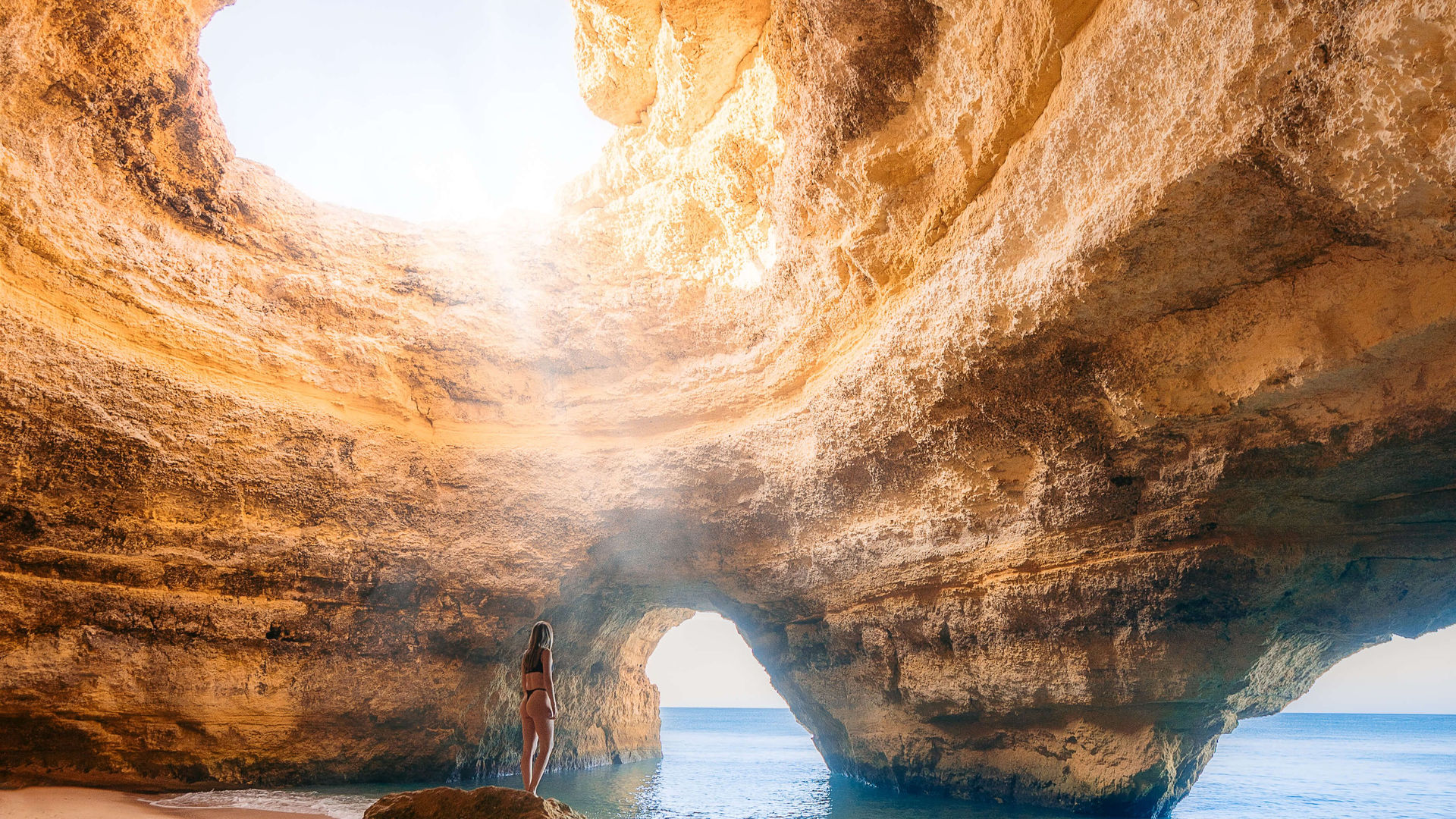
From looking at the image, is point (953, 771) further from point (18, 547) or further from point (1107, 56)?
point (18, 547)

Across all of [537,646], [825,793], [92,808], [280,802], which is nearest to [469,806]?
[537,646]

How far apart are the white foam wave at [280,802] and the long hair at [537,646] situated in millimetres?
1531

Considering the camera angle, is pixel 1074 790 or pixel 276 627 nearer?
pixel 276 627

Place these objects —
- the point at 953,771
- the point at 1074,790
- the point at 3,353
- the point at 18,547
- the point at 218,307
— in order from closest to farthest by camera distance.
→ 1. the point at 3,353
2. the point at 18,547
3. the point at 218,307
4. the point at 1074,790
5. the point at 953,771

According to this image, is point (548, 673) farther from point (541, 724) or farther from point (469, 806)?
point (469, 806)

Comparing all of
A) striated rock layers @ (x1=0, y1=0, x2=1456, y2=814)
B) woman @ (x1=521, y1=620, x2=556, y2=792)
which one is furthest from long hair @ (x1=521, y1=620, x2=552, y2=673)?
striated rock layers @ (x1=0, y1=0, x2=1456, y2=814)

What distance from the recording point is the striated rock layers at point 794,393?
409 centimetres

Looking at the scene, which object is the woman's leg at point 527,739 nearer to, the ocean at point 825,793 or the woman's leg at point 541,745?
the woman's leg at point 541,745

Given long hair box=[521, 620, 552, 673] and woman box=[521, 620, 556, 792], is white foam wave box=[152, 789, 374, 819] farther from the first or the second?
long hair box=[521, 620, 552, 673]

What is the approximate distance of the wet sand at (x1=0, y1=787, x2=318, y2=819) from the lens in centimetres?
463

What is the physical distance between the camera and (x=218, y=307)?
6426mm

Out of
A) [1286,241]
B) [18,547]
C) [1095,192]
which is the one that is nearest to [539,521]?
[18,547]

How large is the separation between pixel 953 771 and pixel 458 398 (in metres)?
6.93

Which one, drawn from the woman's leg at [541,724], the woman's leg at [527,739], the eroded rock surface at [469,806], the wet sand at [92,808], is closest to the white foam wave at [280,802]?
the wet sand at [92,808]
